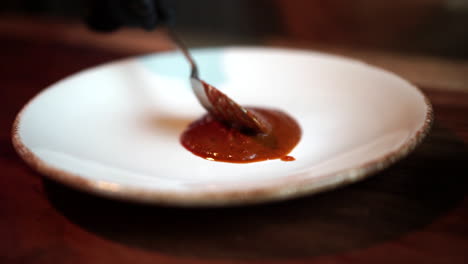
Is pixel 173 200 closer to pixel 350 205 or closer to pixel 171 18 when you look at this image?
pixel 350 205

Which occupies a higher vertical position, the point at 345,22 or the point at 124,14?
the point at 124,14

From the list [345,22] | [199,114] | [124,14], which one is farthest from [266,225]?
[345,22]

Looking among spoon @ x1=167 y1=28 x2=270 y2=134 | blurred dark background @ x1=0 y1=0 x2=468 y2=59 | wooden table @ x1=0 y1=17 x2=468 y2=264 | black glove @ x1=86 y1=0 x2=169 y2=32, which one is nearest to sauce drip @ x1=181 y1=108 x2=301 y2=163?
spoon @ x1=167 y1=28 x2=270 y2=134

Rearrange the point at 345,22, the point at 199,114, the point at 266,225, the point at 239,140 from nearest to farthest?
the point at 266,225
the point at 239,140
the point at 199,114
the point at 345,22

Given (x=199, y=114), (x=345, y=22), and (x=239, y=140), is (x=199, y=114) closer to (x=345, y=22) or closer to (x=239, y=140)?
(x=239, y=140)

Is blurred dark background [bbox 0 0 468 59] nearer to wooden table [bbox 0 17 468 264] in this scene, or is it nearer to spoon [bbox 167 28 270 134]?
spoon [bbox 167 28 270 134]

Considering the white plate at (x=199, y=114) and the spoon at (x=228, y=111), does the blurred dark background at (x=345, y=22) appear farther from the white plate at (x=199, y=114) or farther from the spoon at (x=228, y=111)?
the spoon at (x=228, y=111)
